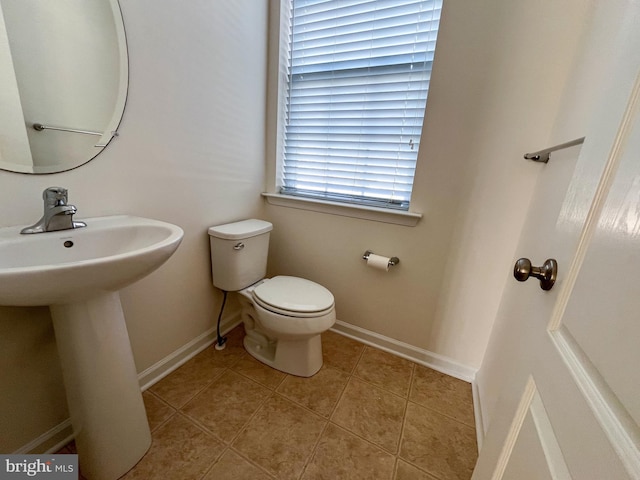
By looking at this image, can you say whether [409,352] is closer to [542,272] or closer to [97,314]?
[542,272]

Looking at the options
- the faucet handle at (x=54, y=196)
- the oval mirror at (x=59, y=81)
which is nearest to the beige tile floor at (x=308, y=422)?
the faucet handle at (x=54, y=196)

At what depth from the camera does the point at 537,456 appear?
1.43ft

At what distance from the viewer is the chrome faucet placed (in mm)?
793

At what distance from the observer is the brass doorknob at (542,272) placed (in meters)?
0.51

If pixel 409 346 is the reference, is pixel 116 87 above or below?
above

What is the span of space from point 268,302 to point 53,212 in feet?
2.74

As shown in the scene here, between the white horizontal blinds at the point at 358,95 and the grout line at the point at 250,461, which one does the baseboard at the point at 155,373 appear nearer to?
the grout line at the point at 250,461

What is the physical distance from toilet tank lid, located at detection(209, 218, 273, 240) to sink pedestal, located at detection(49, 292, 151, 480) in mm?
582

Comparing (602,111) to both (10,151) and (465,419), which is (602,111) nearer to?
(465,419)

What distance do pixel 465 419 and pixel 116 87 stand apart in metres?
2.01

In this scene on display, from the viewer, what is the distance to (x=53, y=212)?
0.80 meters

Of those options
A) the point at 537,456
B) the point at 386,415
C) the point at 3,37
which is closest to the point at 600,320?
the point at 537,456

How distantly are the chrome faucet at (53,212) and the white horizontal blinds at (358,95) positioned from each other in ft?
3.77

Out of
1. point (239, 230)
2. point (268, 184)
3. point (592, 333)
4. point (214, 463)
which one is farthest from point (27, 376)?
point (592, 333)
